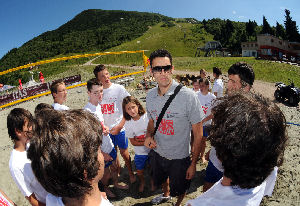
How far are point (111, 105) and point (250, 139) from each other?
3.14 m

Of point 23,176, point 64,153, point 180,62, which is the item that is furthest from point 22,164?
point 180,62

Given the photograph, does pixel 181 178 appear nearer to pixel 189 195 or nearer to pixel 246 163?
pixel 189 195

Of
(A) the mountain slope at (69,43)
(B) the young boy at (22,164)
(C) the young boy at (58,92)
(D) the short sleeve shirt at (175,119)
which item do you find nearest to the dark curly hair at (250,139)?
(D) the short sleeve shirt at (175,119)

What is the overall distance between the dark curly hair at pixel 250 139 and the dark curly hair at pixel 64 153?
83 centimetres

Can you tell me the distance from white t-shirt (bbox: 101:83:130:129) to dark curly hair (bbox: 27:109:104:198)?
2.71 m

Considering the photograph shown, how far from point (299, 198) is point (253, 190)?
3.17 metres

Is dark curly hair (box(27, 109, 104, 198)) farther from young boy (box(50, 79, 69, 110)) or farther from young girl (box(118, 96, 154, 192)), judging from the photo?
young boy (box(50, 79, 69, 110))

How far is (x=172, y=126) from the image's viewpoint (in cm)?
260

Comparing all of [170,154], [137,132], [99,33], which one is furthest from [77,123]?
[99,33]

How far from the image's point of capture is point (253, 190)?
114cm

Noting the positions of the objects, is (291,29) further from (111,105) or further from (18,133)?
(18,133)

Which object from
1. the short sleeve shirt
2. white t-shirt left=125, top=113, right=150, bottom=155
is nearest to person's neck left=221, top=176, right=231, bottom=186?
the short sleeve shirt

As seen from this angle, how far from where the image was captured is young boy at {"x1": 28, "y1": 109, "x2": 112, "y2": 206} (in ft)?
3.27

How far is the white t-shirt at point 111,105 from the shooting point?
151 inches
